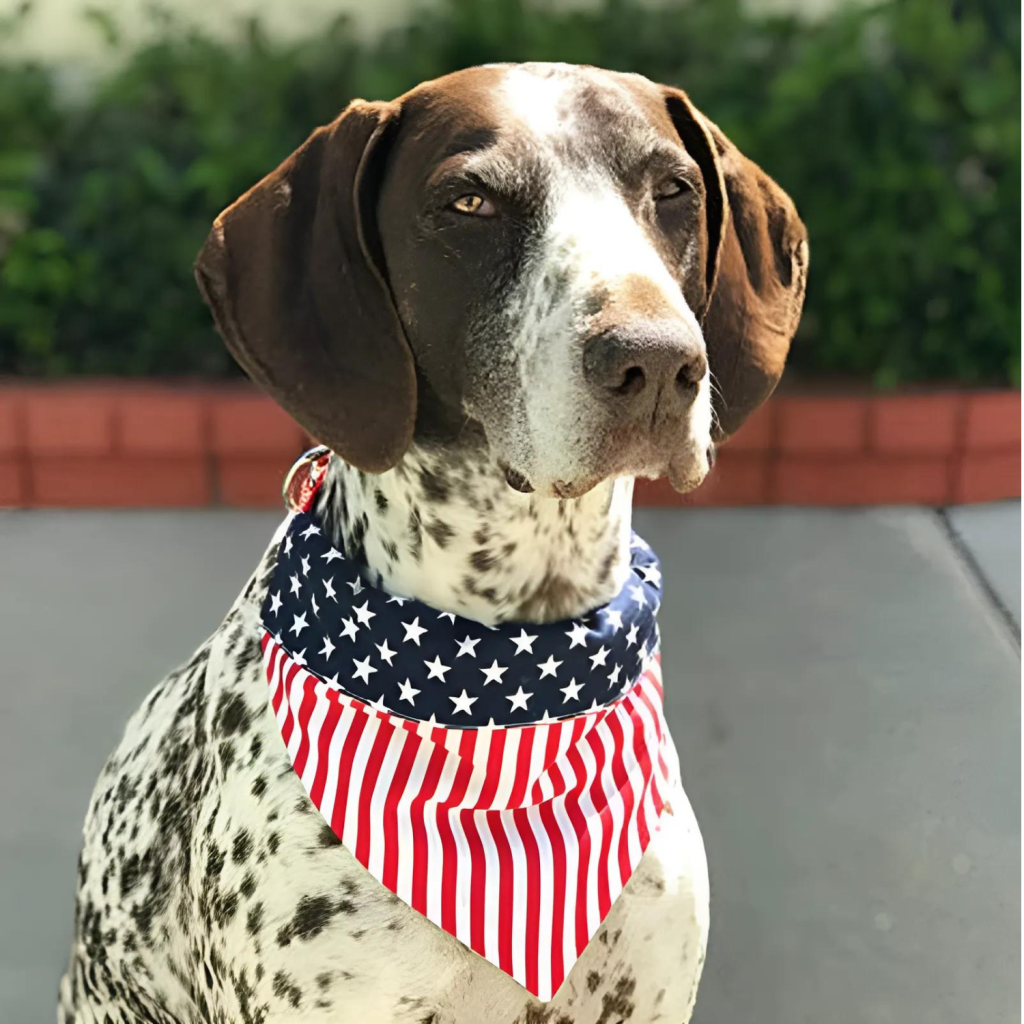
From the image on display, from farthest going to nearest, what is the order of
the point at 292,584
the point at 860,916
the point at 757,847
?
the point at 757,847 < the point at 860,916 < the point at 292,584

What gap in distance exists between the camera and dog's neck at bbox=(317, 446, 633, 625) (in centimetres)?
168

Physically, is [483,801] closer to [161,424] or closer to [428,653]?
[428,653]

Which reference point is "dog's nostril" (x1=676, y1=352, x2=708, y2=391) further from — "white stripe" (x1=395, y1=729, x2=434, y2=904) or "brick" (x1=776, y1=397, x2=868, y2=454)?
"brick" (x1=776, y1=397, x2=868, y2=454)

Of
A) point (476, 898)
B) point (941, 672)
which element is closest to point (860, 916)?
point (941, 672)

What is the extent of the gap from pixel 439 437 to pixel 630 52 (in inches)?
142

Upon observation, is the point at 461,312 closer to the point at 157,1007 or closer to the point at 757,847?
the point at 157,1007

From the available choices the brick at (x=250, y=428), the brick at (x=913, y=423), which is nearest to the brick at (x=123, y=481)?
the brick at (x=250, y=428)

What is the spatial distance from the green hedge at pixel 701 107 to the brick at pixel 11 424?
0.40 m

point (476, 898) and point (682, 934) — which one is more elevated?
point (476, 898)

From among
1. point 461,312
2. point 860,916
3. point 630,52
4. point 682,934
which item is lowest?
point 860,916

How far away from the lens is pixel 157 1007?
74.7 inches

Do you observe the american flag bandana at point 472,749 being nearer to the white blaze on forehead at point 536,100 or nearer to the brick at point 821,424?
the white blaze on forehead at point 536,100

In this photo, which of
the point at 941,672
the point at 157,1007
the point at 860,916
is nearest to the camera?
the point at 157,1007

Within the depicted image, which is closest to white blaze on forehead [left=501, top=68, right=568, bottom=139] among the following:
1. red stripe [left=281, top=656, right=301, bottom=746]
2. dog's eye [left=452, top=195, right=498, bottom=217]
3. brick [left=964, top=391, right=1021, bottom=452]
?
dog's eye [left=452, top=195, right=498, bottom=217]
